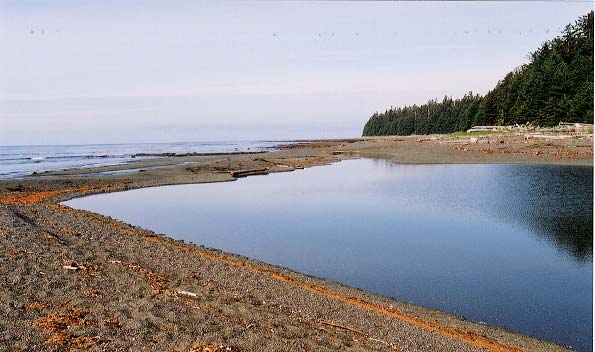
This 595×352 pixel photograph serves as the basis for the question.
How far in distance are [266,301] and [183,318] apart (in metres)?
2.52

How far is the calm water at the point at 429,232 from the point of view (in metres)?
12.2

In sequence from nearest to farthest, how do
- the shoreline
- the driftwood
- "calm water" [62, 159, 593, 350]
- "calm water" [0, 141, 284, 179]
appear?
the shoreline, "calm water" [62, 159, 593, 350], the driftwood, "calm water" [0, 141, 284, 179]

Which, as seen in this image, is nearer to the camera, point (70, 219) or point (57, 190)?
point (70, 219)

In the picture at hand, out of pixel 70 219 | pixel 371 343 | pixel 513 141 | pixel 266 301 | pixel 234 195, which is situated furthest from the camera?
pixel 513 141

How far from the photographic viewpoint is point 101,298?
394 inches

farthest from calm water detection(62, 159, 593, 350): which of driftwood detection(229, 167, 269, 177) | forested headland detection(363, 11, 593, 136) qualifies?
forested headland detection(363, 11, 593, 136)

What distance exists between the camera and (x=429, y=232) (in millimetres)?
20484

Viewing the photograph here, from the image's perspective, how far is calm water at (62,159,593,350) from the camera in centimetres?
1223

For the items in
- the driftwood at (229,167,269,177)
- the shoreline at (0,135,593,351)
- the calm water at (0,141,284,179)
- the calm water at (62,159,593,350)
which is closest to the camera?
the shoreline at (0,135,593,351)

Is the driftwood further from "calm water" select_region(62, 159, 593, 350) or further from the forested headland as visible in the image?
the forested headland

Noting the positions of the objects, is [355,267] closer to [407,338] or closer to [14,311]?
[407,338]

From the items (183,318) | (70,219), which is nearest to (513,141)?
(70,219)

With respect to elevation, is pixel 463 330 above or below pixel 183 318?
below

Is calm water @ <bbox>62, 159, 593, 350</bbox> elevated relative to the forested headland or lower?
lower
